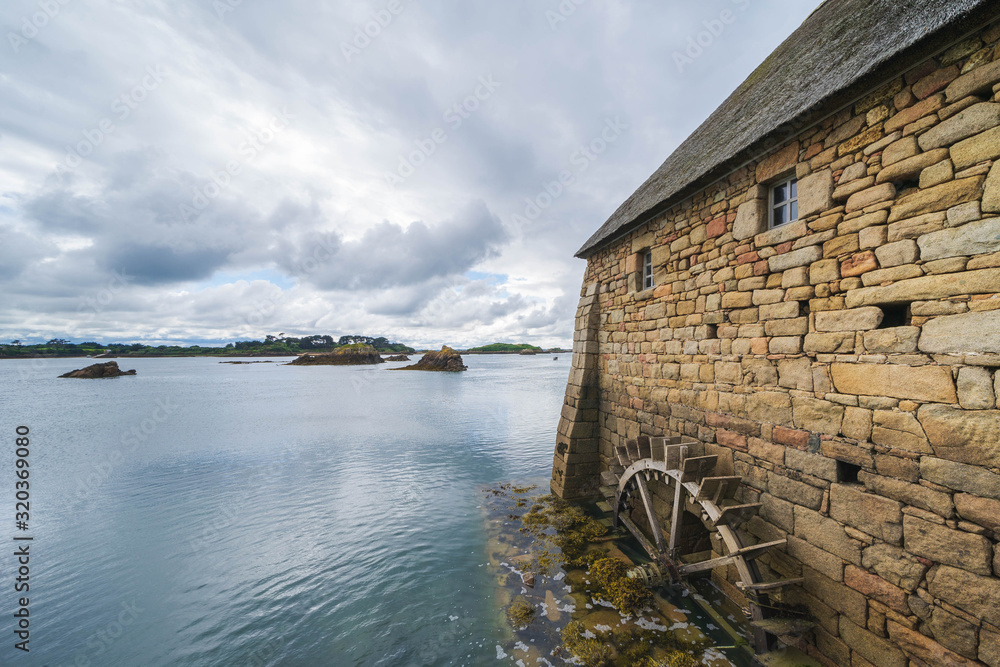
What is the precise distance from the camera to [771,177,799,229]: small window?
4586 millimetres

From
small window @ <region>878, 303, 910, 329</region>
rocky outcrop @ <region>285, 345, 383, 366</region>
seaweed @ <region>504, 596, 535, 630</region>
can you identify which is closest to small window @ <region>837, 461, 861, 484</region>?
small window @ <region>878, 303, 910, 329</region>

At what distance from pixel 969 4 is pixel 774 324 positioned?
3.03 meters

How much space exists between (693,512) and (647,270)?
15.0 feet

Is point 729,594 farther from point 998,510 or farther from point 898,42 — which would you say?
point 898,42

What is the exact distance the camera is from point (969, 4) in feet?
9.12

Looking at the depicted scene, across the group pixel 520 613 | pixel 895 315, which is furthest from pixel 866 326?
pixel 520 613

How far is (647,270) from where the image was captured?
25.0 ft

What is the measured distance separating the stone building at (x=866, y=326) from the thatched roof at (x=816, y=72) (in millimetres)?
28

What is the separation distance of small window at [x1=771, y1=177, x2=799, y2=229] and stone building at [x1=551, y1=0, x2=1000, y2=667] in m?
0.03

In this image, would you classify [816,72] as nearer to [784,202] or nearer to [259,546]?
[784,202]

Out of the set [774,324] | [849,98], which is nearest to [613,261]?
[774,324]

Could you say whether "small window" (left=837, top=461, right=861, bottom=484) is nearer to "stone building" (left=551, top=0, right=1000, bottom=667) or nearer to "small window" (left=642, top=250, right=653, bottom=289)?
"stone building" (left=551, top=0, right=1000, bottom=667)

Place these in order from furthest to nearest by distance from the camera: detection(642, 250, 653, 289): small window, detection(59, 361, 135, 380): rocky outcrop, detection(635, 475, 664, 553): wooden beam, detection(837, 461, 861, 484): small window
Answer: detection(59, 361, 135, 380): rocky outcrop → detection(642, 250, 653, 289): small window → detection(635, 475, 664, 553): wooden beam → detection(837, 461, 861, 484): small window

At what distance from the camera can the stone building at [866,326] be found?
2869mm
